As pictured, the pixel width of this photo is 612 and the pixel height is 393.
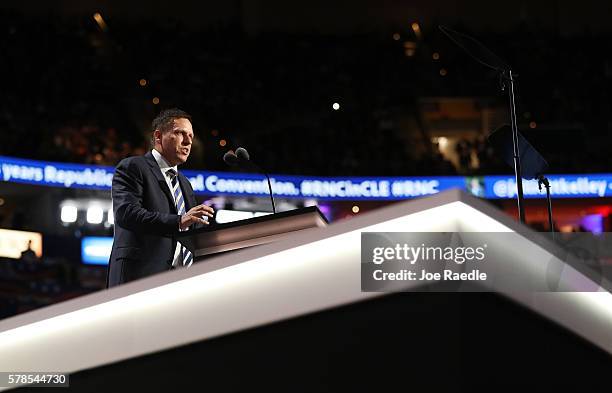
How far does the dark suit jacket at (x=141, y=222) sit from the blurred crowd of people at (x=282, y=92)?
845 cm

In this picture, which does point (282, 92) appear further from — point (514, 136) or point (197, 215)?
point (197, 215)

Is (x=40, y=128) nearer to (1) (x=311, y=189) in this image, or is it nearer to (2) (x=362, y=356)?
(1) (x=311, y=189)

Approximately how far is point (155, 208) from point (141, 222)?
0.20 m

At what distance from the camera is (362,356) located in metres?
1.64

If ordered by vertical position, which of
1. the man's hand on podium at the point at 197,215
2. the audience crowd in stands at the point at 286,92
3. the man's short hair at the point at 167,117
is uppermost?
the audience crowd in stands at the point at 286,92

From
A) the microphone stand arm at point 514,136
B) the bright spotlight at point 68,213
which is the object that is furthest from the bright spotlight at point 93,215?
the microphone stand arm at point 514,136

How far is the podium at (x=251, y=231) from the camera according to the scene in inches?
88.2

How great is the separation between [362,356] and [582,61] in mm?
14157

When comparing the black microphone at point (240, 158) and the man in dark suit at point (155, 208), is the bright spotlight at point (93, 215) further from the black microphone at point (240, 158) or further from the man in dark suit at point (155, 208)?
the black microphone at point (240, 158)

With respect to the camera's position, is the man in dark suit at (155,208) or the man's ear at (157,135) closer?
the man in dark suit at (155,208)

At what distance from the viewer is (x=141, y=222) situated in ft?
8.12

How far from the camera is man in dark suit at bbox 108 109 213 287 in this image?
2473mm

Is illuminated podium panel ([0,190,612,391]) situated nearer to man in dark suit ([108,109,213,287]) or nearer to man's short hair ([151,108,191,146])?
man in dark suit ([108,109,213,287])

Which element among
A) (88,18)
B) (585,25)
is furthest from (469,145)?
(88,18)
